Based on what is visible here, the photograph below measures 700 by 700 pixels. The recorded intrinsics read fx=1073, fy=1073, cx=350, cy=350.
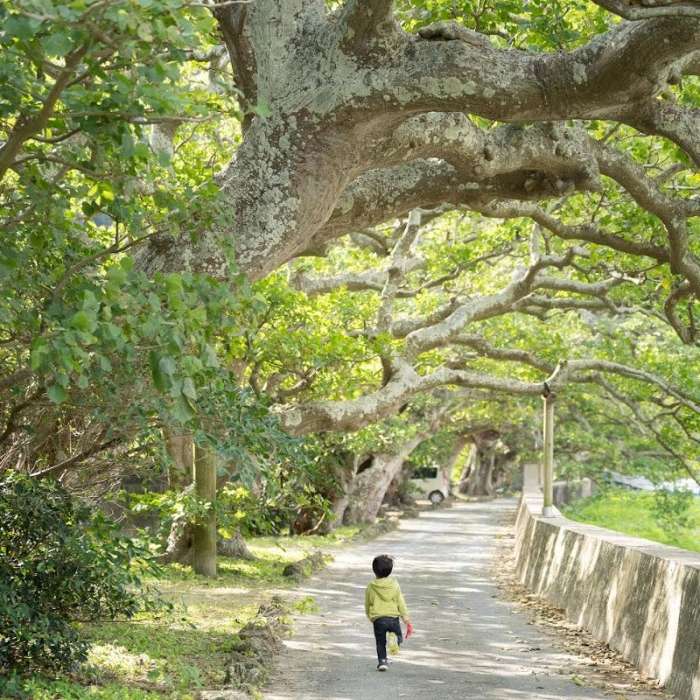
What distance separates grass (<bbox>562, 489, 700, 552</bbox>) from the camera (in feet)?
100

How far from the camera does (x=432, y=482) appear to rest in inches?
2180

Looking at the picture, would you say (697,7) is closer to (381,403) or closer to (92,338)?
(92,338)

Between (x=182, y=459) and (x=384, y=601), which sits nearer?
(x=384, y=601)

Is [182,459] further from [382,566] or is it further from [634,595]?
[634,595]

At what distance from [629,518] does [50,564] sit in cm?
3589

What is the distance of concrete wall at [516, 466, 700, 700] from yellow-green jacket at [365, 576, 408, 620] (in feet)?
7.01

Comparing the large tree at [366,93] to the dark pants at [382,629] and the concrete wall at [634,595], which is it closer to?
the dark pants at [382,629]

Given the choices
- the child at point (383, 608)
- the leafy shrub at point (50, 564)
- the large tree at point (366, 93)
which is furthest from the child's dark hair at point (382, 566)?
the large tree at point (366, 93)

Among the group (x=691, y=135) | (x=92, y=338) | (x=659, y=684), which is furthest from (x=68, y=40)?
(x=659, y=684)

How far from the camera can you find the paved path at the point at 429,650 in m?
8.66

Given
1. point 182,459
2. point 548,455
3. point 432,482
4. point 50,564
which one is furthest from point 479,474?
point 50,564

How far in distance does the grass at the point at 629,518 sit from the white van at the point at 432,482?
11.5 m

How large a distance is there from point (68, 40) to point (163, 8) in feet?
1.25

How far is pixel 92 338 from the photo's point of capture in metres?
4.20
